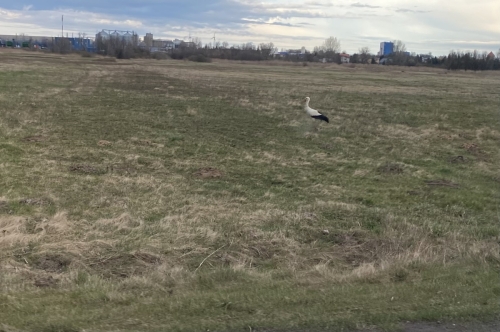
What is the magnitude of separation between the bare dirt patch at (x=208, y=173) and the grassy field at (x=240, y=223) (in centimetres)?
3

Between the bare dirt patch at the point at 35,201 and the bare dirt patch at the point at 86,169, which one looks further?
the bare dirt patch at the point at 86,169

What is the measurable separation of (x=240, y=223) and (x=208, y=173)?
481 cm

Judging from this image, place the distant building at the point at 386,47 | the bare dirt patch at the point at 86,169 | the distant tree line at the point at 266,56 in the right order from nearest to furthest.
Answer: the bare dirt patch at the point at 86,169 → the distant tree line at the point at 266,56 → the distant building at the point at 386,47

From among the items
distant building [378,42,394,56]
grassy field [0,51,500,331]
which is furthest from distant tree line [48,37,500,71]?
grassy field [0,51,500,331]

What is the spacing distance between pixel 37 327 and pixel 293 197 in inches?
313

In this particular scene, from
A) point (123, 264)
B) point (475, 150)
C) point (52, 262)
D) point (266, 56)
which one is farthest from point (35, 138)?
point (266, 56)

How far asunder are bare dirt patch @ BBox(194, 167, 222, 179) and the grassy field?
28 mm

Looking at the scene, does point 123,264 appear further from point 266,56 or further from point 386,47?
point 386,47

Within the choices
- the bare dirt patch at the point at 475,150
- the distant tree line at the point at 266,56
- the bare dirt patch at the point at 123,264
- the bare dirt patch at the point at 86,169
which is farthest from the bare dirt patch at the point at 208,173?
the distant tree line at the point at 266,56

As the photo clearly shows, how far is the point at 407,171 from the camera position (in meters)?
15.0

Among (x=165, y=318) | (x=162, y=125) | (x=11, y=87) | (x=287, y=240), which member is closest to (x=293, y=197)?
(x=287, y=240)

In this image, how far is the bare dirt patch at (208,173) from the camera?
44.1ft

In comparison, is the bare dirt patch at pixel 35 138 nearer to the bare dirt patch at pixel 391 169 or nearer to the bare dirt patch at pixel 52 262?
the bare dirt patch at pixel 52 262

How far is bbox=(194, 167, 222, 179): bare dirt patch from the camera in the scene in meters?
13.4
